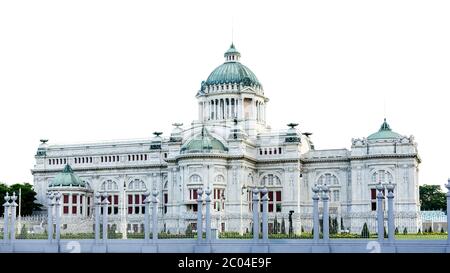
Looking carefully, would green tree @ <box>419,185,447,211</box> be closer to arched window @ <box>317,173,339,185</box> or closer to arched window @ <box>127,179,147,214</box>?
arched window @ <box>317,173,339,185</box>

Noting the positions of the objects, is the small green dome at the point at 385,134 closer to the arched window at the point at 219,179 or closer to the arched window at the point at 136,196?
the arched window at the point at 219,179

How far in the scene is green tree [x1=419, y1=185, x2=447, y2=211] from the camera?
145250 mm

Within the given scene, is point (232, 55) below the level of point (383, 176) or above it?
above

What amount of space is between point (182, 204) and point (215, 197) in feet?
14.8

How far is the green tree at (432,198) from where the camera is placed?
5719 inches

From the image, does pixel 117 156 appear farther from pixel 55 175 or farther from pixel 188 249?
pixel 188 249

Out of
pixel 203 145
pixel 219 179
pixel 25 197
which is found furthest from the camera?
pixel 25 197

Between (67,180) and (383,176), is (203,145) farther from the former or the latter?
(383,176)

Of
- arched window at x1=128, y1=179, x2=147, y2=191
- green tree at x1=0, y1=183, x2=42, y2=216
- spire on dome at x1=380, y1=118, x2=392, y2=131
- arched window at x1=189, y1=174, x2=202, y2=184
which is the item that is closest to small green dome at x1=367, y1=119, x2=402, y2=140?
spire on dome at x1=380, y1=118, x2=392, y2=131

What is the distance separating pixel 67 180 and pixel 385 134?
46.6m

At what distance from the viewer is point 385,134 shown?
100875 mm

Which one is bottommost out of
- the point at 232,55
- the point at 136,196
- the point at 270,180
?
the point at 136,196

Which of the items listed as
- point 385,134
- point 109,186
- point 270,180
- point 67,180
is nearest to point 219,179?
point 270,180
